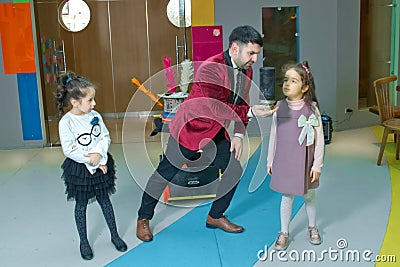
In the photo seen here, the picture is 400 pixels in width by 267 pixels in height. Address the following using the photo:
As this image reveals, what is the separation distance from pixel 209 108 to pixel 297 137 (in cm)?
55

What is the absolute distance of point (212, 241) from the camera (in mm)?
3088

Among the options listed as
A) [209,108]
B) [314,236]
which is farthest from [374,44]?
[209,108]

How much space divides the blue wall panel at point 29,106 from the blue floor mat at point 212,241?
10.2ft

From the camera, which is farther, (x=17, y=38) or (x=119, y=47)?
(x=119, y=47)

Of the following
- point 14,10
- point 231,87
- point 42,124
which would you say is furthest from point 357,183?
point 14,10

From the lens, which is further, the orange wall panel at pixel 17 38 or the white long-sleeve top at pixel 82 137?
the orange wall panel at pixel 17 38

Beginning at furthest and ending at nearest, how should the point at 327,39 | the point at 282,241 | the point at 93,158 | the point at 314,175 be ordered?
the point at 327,39 → the point at 282,241 → the point at 314,175 → the point at 93,158

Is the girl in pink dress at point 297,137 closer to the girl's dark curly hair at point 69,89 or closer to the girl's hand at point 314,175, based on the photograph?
the girl's hand at point 314,175

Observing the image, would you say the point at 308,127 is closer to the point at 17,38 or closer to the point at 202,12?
the point at 202,12

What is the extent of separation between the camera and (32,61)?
5770 millimetres

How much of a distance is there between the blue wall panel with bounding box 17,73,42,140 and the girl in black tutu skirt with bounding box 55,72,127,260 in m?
3.25

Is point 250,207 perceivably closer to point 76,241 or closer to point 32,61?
point 76,241

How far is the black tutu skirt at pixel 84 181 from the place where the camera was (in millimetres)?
2766

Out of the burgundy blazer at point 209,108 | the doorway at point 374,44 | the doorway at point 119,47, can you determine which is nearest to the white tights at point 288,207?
the burgundy blazer at point 209,108
